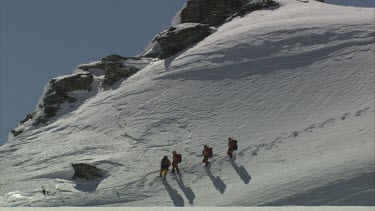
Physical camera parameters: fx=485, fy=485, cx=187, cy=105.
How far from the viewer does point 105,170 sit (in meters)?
26.5

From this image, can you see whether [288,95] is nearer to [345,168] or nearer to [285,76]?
[285,76]

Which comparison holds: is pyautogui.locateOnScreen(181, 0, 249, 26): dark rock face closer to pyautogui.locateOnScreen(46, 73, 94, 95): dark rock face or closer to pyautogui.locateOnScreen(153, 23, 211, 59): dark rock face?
pyautogui.locateOnScreen(153, 23, 211, 59): dark rock face

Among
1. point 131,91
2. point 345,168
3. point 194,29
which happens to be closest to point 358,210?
point 345,168

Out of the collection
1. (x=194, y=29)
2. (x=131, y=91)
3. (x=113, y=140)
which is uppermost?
(x=194, y=29)

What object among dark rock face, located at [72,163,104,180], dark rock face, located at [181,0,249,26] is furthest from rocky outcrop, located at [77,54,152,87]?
dark rock face, located at [72,163,104,180]

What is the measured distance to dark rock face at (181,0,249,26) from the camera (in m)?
57.2

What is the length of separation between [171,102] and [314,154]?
14.2 meters

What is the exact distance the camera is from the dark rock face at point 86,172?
2610cm

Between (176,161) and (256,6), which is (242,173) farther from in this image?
(256,6)

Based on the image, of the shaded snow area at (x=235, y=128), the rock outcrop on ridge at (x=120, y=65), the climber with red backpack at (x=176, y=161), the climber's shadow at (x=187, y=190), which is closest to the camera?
the shaded snow area at (x=235, y=128)

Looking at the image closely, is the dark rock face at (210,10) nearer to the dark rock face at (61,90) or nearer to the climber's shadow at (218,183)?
the dark rock face at (61,90)

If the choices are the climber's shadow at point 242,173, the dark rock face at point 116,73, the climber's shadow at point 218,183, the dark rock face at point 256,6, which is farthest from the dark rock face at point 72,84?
the climber's shadow at point 242,173

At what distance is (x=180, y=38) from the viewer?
46.9m

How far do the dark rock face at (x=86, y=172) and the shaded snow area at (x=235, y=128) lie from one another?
426 mm
